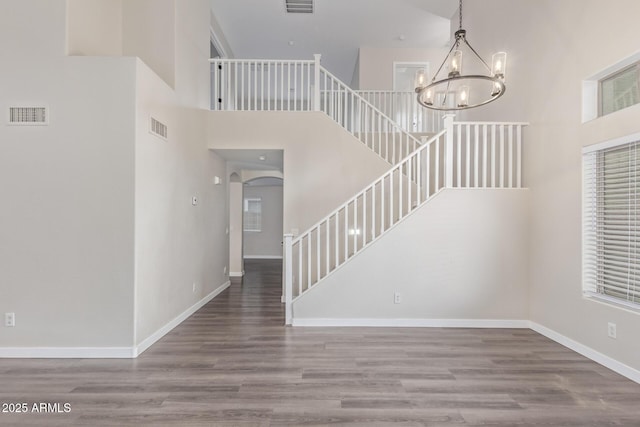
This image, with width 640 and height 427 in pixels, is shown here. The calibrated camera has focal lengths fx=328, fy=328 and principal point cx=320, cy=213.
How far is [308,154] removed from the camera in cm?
537

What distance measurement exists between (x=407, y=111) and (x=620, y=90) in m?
3.94

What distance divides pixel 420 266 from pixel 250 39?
620 centimetres

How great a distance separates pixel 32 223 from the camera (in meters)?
3.16

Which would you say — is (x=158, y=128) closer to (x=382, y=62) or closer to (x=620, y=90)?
(x=620, y=90)

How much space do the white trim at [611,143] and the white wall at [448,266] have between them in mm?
980

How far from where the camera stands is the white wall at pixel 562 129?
295 cm

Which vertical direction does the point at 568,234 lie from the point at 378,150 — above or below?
below

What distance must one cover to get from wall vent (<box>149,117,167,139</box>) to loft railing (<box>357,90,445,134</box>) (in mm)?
4087

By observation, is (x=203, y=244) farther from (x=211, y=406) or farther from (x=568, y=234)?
(x=568, y=234)

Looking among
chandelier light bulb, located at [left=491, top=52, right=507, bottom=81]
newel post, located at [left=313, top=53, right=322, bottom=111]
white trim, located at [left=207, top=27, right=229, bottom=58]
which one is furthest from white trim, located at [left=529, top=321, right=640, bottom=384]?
white trim, located at [left=207, top=27, right=229, bottom=58]

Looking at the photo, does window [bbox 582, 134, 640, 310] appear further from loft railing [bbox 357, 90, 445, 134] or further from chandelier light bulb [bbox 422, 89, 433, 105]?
loft railing [bbox 357, 90, 445, 134]

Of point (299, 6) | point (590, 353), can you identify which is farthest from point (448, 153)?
point (299, 6)

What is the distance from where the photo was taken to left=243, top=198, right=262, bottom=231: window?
1193 centimetres

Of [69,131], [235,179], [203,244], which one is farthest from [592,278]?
[235,179]
